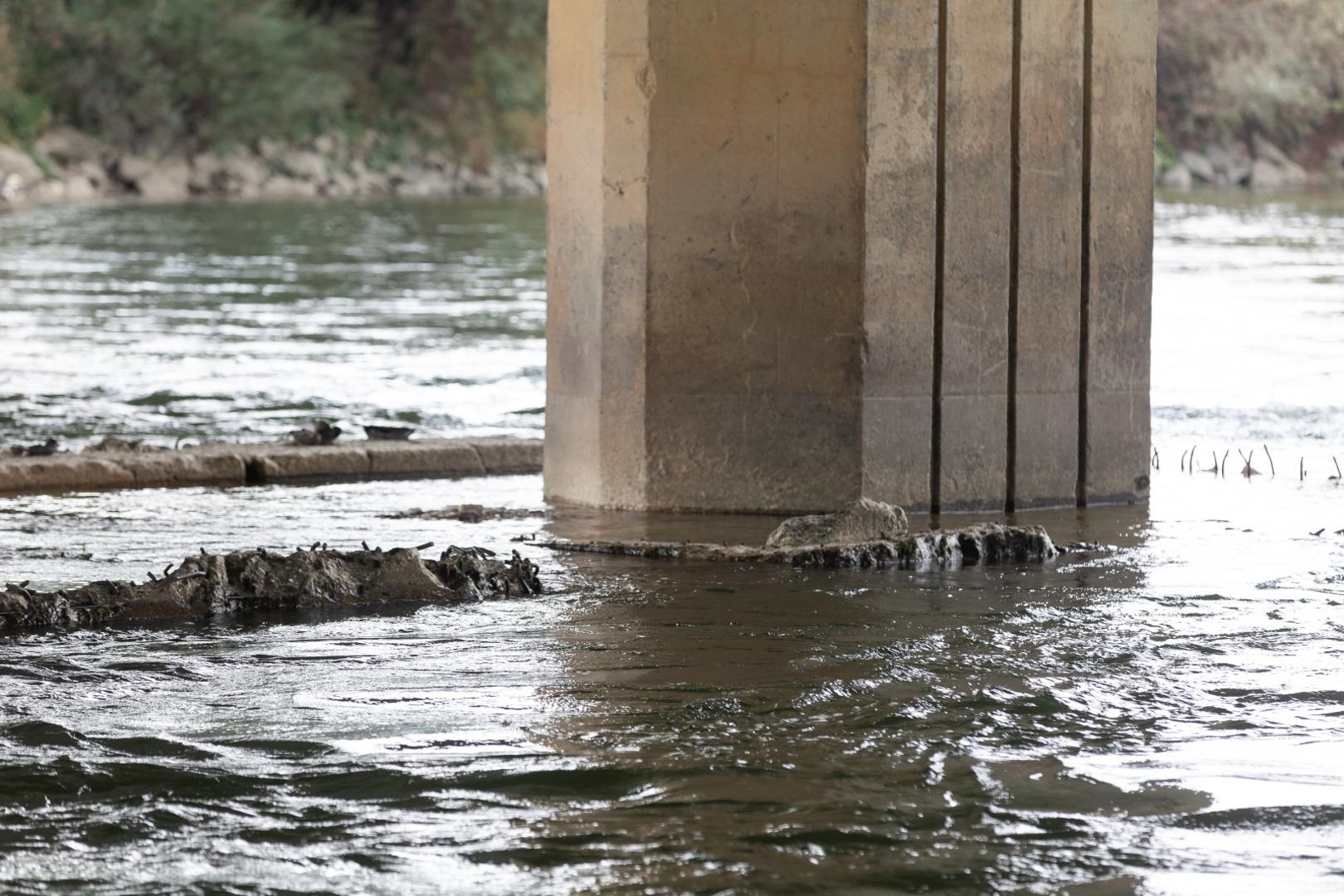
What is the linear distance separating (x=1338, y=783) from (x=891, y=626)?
6.86 feet

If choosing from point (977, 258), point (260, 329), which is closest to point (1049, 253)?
point (977, 258)

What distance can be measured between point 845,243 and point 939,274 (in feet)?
1.74

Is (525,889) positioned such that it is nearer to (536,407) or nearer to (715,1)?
(715,1)

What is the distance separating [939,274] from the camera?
382 inches

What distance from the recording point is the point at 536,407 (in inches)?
560

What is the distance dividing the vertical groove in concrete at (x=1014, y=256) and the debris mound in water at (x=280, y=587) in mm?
3171

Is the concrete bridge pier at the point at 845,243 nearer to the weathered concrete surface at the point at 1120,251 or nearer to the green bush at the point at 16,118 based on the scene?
the weathered concrete surface at the point at 1120,251

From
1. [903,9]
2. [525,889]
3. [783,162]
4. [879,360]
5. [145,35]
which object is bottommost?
[525,889]

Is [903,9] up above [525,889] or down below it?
above

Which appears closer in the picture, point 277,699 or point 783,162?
point 277,699

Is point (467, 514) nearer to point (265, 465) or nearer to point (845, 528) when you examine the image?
point (265, 465)

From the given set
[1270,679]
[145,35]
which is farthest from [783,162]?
[145,35]

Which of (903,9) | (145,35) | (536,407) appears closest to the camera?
(903,9)

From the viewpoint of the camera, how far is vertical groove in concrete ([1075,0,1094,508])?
9.91 metres
